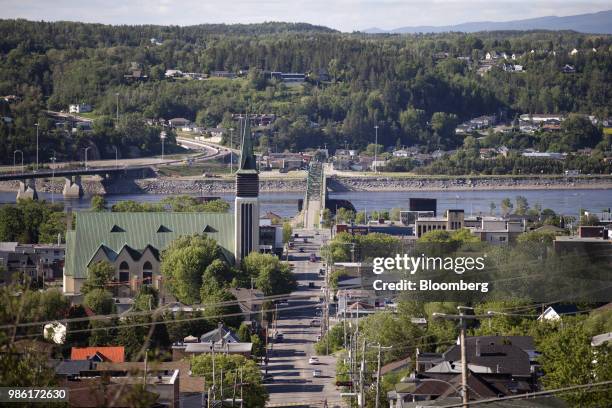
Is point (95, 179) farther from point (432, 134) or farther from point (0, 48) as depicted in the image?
point (0, 48)

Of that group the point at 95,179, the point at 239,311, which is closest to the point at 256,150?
the point at 95,179

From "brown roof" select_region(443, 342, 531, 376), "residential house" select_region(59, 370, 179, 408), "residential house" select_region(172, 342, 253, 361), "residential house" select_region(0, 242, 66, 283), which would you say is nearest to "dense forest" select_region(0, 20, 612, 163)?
"residential house" select_region(0, 242, 66, 283)

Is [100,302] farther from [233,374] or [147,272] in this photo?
[233,374]

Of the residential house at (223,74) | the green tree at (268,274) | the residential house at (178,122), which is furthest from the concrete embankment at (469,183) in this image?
the green tree at (268,274)

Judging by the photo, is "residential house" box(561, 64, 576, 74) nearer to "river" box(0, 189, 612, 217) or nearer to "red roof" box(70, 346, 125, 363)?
"river" box(0, 189, 612, 217)

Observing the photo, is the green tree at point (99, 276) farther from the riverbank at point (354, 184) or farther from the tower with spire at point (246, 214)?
the riverbank at point (354, 184)

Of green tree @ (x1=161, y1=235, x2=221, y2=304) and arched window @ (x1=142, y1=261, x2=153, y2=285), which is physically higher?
green tree @ (x1=161, y1=235, x2=221, y2=304)
